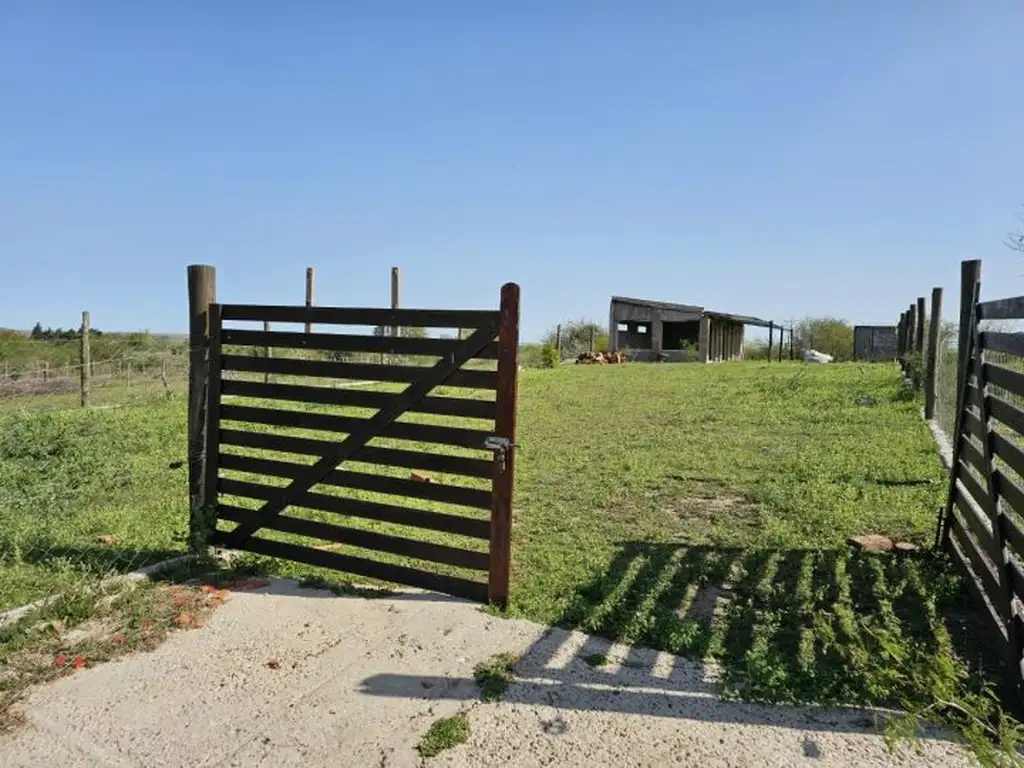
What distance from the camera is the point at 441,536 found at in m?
5.25

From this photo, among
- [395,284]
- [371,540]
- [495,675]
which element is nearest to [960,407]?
[495,675]

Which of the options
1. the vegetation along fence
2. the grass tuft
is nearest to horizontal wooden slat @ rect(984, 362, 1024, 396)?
the vegetation along fence

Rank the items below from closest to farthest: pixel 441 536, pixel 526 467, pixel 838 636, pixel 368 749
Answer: pixel 368 749
pixel 838 636
pixel 441 536
pixel 526 467

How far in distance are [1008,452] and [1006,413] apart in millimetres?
219

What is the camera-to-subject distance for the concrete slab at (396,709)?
2.54 m

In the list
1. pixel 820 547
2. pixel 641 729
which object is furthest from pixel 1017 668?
pixel 820 547

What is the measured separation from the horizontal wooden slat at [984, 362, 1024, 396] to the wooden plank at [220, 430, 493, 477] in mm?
2625

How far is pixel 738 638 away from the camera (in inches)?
136

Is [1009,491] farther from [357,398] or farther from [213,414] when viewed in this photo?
[213,414]

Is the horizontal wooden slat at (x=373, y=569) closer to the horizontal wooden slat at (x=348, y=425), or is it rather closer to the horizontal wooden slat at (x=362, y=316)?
the horizontal wooden slat at (x=348, y=425)

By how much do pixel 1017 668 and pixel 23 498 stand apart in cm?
693

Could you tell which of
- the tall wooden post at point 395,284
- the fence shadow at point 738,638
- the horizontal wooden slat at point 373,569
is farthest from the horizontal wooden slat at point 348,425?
the tall wooden post at point 395,284

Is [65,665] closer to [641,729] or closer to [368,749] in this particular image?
[368,749]

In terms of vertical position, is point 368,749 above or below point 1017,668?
below
